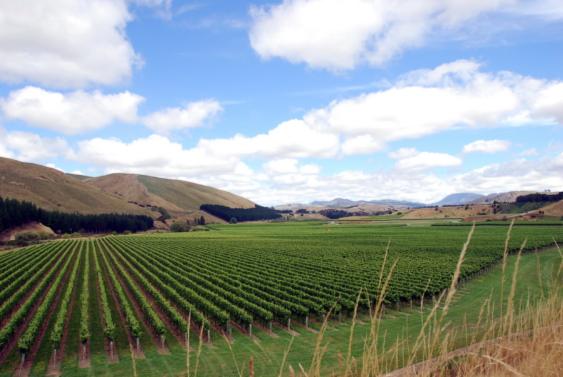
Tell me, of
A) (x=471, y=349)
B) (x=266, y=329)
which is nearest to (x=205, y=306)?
(x=266, y=329)

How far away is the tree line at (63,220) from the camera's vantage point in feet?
407

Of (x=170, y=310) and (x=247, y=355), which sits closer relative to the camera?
(x=247, y=355)

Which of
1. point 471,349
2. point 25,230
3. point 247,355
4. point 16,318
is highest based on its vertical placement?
point 25,230

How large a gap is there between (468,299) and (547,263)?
28.0 m

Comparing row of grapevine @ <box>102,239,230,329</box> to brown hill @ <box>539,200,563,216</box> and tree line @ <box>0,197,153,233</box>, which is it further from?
brown hill @ <box>539,200,563,216</box>

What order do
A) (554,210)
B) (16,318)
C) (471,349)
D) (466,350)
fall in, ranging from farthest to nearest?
(554,210), (16,318), (466,350), (471,349)

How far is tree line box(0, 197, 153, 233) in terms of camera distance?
4889 inches

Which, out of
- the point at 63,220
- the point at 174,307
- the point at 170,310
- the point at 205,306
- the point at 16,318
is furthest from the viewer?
the point at 63,220

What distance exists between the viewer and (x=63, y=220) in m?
144

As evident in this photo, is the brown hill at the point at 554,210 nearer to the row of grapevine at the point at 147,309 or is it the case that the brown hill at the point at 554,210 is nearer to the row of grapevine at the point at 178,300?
the row of grapevine at the point at 178,300

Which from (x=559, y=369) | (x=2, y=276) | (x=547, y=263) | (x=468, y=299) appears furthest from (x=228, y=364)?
(x=547, y=263)

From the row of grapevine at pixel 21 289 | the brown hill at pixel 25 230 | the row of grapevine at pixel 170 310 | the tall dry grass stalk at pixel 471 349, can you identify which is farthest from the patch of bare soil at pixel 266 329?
the brown hill at pixel 25 230

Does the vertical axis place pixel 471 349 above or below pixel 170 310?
above

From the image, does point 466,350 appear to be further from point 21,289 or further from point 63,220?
point 63,220
